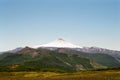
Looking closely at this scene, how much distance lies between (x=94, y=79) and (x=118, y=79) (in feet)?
27.2

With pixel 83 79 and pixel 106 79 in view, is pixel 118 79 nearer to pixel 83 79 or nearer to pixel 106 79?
pixel 106 79

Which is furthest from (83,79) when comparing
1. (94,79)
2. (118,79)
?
(118,79)

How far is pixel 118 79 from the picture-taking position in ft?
267

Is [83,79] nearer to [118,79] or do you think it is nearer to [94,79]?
[94,79]

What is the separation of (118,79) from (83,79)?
460 inches

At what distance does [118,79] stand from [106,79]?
370cm

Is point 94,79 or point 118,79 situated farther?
point 94,79

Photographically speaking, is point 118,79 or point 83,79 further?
point 83,79

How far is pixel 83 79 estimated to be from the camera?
88.4m

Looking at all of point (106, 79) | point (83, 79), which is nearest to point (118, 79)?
point (106, 79)

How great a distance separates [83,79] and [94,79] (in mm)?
3514
